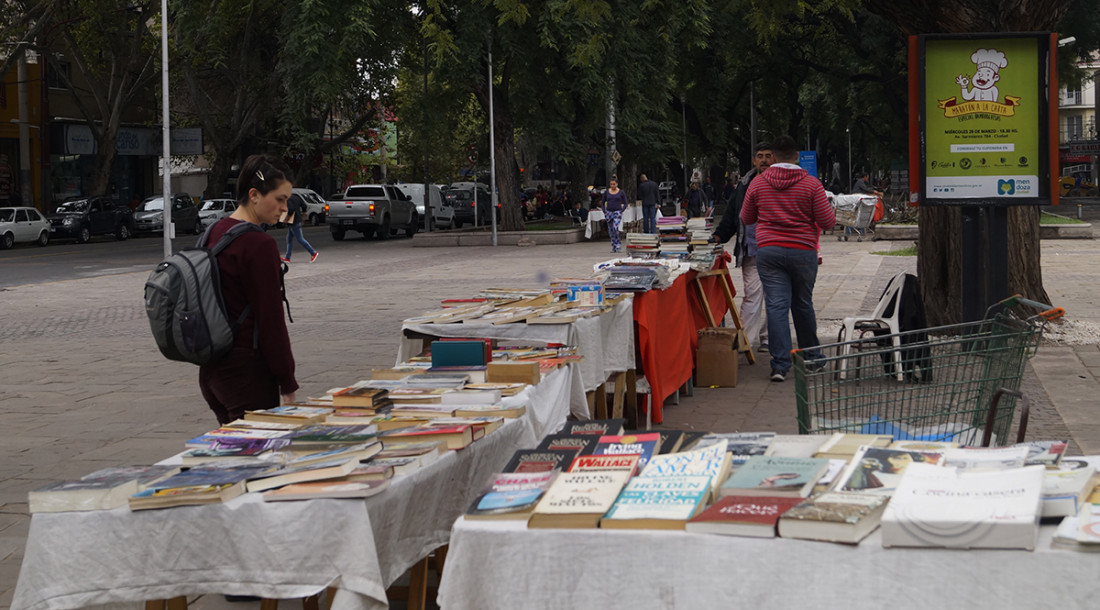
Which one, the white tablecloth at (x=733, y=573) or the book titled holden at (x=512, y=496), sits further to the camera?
the book titled holden at (x=512, y=496)

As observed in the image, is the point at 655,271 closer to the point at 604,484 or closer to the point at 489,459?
the point at 489,459

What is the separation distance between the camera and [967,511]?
2799 millimetres

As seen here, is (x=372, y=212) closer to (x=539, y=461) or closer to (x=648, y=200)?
(x=648, y=200)

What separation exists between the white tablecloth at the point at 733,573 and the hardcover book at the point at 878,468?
27 centimetres

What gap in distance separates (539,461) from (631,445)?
264 mm

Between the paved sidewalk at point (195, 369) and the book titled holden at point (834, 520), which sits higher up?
the book titled holden at point (834, 520)

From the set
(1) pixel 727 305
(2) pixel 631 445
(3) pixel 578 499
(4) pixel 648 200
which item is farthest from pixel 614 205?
(3) pixel 578 499

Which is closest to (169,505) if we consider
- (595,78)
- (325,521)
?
(325,521)

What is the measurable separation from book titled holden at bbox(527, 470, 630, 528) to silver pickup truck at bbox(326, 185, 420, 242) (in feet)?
120

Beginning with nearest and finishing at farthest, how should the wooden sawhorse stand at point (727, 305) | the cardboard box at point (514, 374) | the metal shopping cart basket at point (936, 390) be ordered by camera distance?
the metal shopping cart basket at point (936, 390) → the cardboard box at point (514, 374) → the wooden sawhorse stand at point (727, 305)

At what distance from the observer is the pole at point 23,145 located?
47.1 m

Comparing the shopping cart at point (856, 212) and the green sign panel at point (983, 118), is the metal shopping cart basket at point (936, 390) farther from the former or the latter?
the shopping cart at point (856, 212)

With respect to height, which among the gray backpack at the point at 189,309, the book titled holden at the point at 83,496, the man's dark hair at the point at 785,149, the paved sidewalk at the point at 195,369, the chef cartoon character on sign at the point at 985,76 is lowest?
the paved sidewalk at the point at 195,369

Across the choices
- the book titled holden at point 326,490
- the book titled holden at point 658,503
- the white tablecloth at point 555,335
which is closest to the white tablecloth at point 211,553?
the book titled holden at point 326,490
